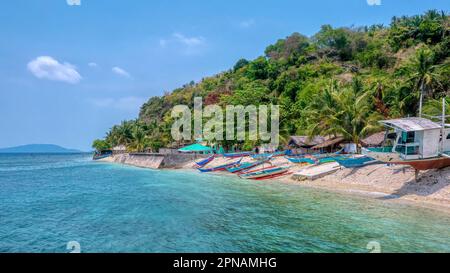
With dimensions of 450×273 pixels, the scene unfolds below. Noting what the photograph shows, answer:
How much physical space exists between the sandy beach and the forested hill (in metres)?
7.36

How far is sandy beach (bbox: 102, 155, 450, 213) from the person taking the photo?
1638cm

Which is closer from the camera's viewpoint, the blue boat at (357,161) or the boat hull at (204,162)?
the blue boat at (357,161)

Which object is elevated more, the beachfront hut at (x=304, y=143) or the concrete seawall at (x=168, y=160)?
the beachfront hut at (x=304, y=143)

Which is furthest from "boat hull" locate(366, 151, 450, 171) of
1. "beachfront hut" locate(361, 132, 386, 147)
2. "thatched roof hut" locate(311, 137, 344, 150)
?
"thatched roof hut" locate(311, 137, 344, 150)

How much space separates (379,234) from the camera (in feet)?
37.6

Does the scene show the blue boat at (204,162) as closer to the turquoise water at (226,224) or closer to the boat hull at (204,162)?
the boat hull at (204,162)

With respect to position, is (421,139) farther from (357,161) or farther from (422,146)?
(357,161)

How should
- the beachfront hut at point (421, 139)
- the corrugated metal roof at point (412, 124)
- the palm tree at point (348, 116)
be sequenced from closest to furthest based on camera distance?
the corrugated metal roof at point (412, 124) → the beachfront hut at point (421, 139) → the palm tree at point (348, 116)

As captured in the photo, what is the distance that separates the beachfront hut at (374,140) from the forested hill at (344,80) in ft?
2.32

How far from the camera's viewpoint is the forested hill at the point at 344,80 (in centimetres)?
3219

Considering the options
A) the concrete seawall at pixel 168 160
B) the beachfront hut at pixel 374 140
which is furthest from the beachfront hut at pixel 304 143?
the concrete seawall at pixel 168 160

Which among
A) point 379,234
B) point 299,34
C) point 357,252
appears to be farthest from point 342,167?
point 299,34
